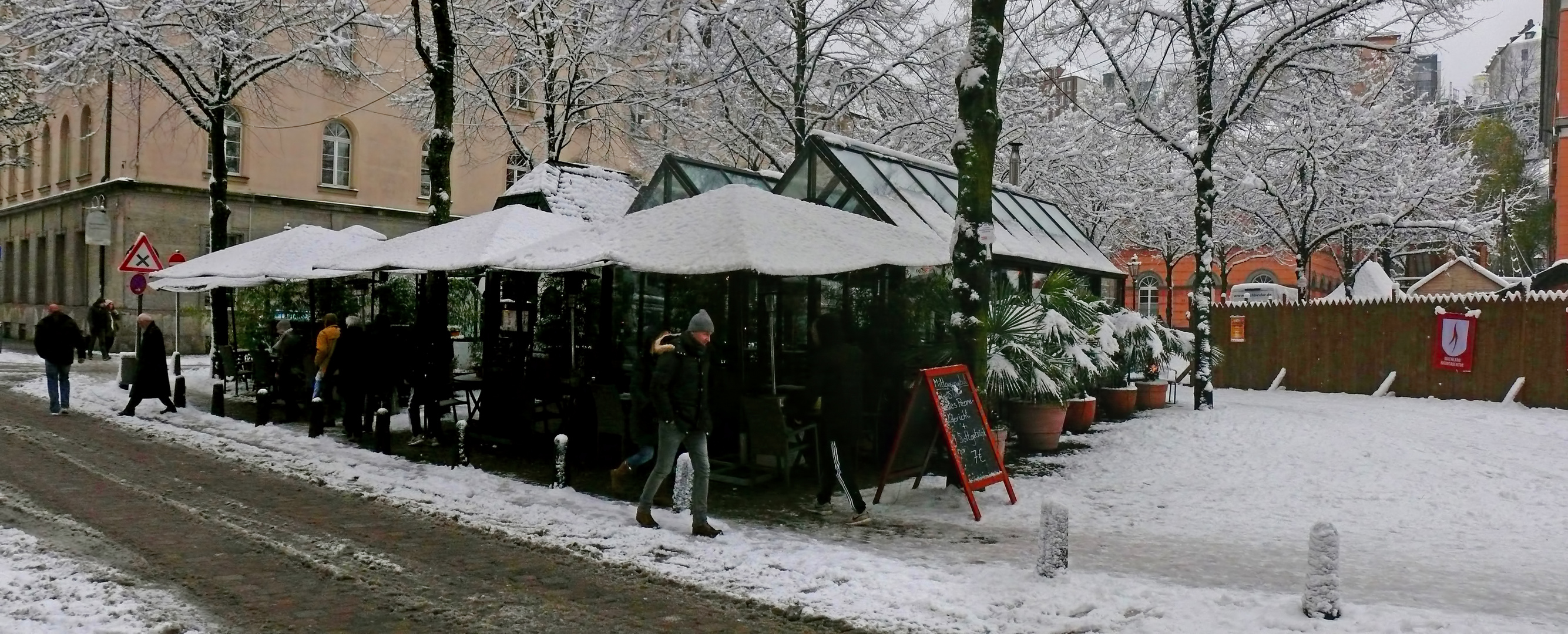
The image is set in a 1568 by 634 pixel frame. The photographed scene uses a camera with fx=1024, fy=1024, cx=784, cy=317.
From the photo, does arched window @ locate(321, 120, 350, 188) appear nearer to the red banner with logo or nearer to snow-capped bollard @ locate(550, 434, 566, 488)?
snow-capped bollard @ locate(550, 434, 566, 488)

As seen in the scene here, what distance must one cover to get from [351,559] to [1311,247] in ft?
Answer: 75.2

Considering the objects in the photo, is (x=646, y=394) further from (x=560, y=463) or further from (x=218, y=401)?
A: (x=218, y=401)

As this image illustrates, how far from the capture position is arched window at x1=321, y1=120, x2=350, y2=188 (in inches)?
1379

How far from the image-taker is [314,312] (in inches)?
673

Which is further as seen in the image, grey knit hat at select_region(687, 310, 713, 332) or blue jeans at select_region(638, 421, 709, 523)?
grey knit hat at select_region(687, 310, 713, 332)

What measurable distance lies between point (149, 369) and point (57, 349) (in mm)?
1211

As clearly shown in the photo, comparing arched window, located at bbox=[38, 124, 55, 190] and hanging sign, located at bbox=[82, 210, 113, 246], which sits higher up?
arched window, located at bbox=[38, 124, 55, 190]

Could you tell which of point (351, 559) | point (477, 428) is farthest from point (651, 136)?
point (351, 559)

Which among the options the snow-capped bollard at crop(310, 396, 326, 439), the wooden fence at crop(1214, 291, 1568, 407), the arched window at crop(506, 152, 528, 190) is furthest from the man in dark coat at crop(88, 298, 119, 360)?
the wooden fence at crop(1214, 291, 1568, 407)

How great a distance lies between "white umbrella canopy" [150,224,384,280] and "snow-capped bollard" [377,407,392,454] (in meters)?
3.62

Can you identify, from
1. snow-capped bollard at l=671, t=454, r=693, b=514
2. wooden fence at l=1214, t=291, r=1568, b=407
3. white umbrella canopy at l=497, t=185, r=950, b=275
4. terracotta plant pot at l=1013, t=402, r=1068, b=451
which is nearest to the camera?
snow-capped bollard at l=671, t=454, r=693, b=514

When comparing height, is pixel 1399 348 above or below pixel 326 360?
above

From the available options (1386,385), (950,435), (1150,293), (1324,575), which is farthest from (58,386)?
(1150,293)

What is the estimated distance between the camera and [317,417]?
40.5 feet
